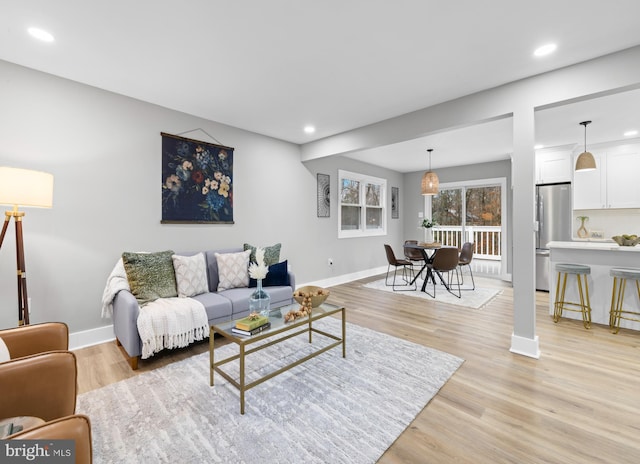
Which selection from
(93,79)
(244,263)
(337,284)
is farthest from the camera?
(337,284)

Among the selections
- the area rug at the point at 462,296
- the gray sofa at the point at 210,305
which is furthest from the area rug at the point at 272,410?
the area rug at the point at 462,296

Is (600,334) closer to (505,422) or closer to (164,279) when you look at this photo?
(505,422)

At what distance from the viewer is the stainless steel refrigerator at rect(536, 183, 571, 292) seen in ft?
15.8

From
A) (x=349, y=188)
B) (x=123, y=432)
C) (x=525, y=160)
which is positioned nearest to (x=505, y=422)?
(x=525, y=160)

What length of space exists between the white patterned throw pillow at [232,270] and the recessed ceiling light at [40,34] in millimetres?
2328

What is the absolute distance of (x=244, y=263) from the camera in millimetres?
3578

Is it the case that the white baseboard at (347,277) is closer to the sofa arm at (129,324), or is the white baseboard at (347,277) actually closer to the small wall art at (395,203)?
the small wall art at (395,203)

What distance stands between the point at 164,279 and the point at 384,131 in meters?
3.17

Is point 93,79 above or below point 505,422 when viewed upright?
above

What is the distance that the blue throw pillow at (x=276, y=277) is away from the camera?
140 inches

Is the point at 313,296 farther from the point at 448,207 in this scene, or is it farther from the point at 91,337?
the point at 448,207

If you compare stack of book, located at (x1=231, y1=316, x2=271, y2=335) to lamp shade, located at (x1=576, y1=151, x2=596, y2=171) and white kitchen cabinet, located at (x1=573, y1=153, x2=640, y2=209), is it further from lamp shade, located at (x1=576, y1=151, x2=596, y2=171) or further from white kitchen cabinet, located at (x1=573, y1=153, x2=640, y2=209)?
white kitchen cabinet, located at (x1=573, y1=153, x2=640, y2=209)

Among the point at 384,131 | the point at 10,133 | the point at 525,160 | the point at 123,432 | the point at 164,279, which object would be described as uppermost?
the point at 384,131

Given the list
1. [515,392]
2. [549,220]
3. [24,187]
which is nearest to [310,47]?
[24,187]
